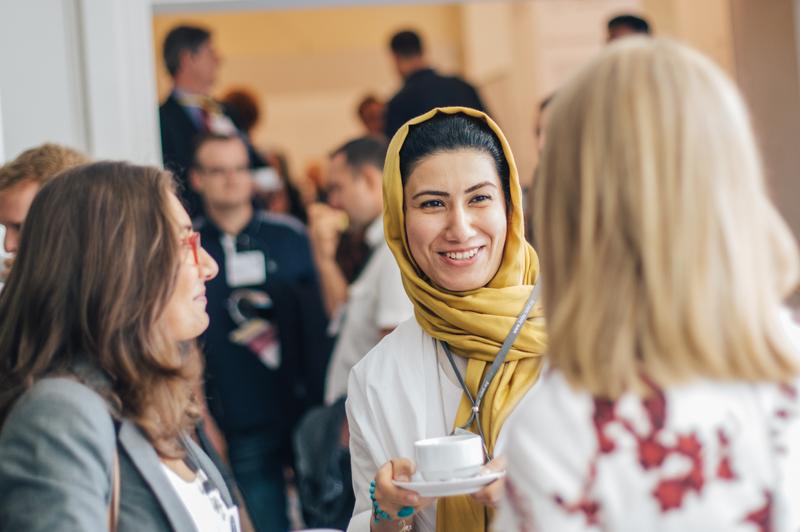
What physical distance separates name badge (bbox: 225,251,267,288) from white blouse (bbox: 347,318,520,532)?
2620 millimetres

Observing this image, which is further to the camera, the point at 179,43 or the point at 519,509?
the point at 179,43

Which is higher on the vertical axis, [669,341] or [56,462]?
[669,341]

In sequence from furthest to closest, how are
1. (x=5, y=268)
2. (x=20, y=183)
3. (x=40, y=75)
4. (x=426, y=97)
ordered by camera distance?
(x=426, y=97) < (x=40, y=75) < (x=20, y=183) < (x=5, y=268)

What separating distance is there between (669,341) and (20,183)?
6.84ft

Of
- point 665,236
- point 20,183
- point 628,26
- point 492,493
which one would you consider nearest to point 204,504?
point 492,493

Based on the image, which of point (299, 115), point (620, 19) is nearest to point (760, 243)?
point (620, 19)

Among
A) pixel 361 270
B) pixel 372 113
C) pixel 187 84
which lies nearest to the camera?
pixel 361 270

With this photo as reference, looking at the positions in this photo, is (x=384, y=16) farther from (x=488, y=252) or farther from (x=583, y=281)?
(x=583, y=281)

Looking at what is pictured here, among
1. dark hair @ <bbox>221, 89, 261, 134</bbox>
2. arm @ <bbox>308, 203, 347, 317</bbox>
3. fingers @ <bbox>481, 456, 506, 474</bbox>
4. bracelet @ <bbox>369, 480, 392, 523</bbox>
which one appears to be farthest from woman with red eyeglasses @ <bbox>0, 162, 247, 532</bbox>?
dark hair @ <bbox>221, 89, 261, 134</bbox>

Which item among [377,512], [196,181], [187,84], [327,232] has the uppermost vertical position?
[187,84]

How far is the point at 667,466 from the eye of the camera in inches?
55.8

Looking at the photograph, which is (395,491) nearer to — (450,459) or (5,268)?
(450,459)

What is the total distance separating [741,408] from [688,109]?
15.1 inches

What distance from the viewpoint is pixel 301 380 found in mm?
4961
